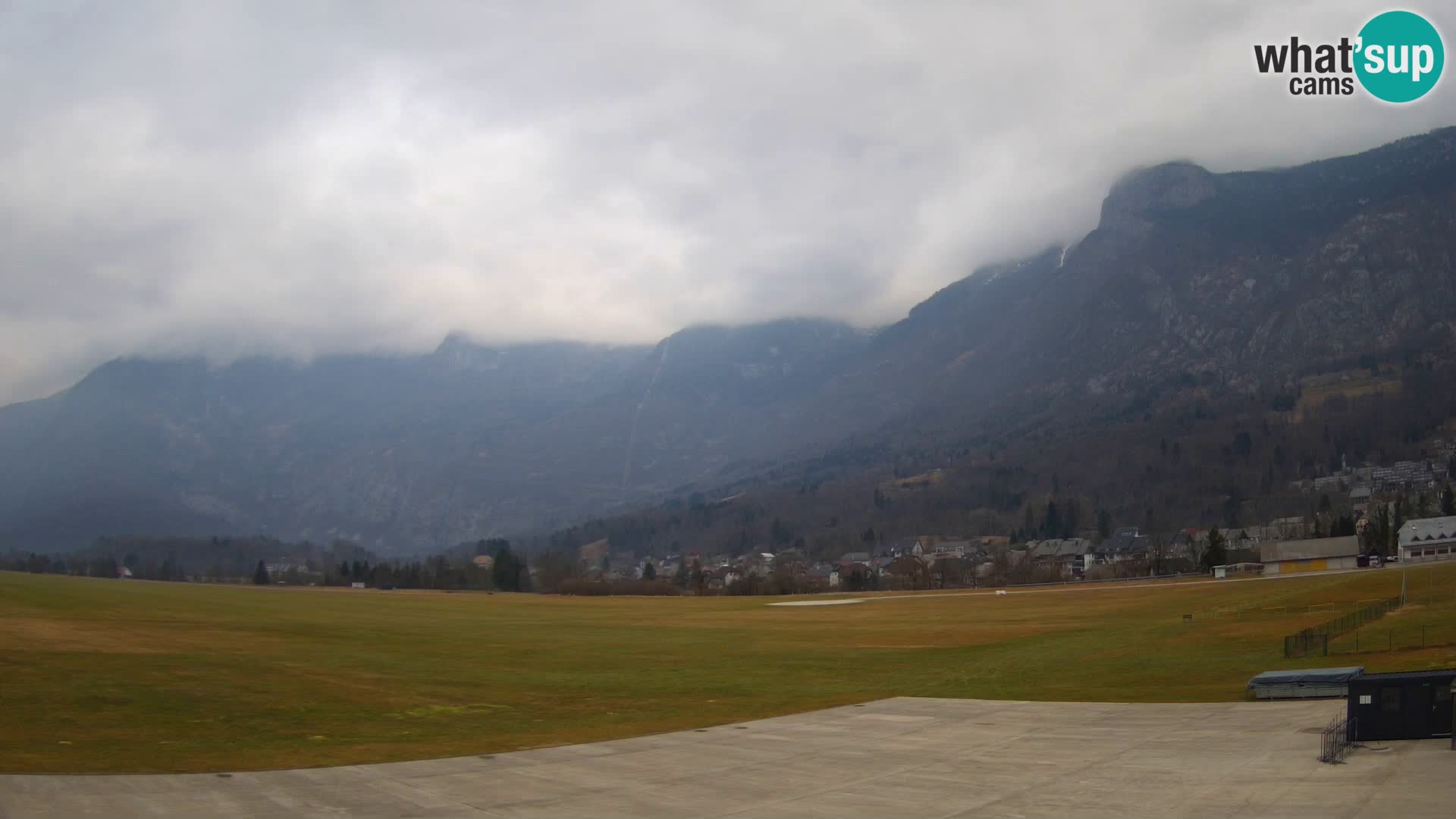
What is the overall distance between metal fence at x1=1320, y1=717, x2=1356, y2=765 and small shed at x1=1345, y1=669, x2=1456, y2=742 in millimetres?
240

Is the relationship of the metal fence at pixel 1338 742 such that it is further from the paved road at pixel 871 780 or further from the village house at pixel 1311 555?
the village house at pixel 1311 555

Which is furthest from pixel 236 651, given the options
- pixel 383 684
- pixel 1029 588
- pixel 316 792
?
pixel 1029 588

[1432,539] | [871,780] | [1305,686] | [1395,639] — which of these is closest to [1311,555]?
[1432,539]

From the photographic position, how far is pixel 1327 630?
160 ft

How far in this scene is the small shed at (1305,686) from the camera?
114 feet

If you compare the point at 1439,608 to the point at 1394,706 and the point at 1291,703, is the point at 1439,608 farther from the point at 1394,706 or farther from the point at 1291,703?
the point at 1394,706

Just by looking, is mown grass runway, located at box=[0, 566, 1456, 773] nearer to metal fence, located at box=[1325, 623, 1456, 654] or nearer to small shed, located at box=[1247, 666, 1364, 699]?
metal fence, located at box=[1325, 623, 1456, 654]

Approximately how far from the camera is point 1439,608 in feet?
175

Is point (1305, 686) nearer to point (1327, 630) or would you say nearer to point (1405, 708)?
point (1405, 708)

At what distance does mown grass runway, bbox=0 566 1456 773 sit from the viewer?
29.8 metres

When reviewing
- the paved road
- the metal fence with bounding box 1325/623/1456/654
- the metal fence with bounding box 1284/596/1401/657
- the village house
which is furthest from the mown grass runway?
the village house

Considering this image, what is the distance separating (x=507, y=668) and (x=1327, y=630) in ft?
131

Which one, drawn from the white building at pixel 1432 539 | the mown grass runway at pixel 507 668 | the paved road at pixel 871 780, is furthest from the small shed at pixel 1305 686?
the white building at pixel 1432 539

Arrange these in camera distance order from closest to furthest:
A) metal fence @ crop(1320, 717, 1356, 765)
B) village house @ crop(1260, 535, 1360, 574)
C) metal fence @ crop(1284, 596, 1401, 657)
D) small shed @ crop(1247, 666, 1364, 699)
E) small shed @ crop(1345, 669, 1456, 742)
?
metal fence @ crop(1320, 717, 1356, 765)
small shed @ crop(1345, 669, 1456, 742)
small shed @ crop(1247, 666, 1364, 699)
metal fence @ crop(1284, 596, 1401, 657)
village house @ crop(1260, 535, 1360, 574)
